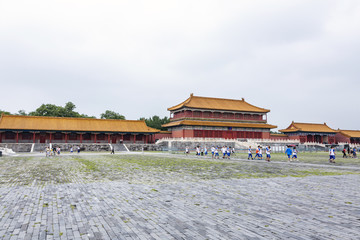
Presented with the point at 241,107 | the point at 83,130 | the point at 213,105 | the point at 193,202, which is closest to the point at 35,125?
the point at 83,130

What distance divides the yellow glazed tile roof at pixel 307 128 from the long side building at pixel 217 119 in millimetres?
7899

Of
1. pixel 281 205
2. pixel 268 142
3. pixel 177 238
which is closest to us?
pixel 177 238

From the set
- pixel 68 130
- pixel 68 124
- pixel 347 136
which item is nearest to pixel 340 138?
pixel 347 136

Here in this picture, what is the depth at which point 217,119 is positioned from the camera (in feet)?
211

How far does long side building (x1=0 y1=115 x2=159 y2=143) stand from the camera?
164 feet

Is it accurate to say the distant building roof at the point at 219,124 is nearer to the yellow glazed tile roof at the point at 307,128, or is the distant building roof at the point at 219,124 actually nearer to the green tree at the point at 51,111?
the yellow glazed tile roof at the point at 307,128

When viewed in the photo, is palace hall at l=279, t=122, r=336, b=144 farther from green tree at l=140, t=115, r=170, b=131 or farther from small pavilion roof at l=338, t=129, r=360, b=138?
green tree at l=140, t=115, r=170, b=131

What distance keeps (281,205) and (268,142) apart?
55.8 meters

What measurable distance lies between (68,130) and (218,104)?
35.5 m

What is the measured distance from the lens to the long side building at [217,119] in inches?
2377

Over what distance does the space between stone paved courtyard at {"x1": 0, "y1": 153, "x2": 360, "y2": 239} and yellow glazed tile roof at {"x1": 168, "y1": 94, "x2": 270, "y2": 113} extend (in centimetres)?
5236

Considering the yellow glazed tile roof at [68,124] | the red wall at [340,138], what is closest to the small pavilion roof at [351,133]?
the red wall at [340,138]

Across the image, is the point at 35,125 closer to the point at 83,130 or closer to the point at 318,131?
the point at 83,130

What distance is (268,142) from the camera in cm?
6028
